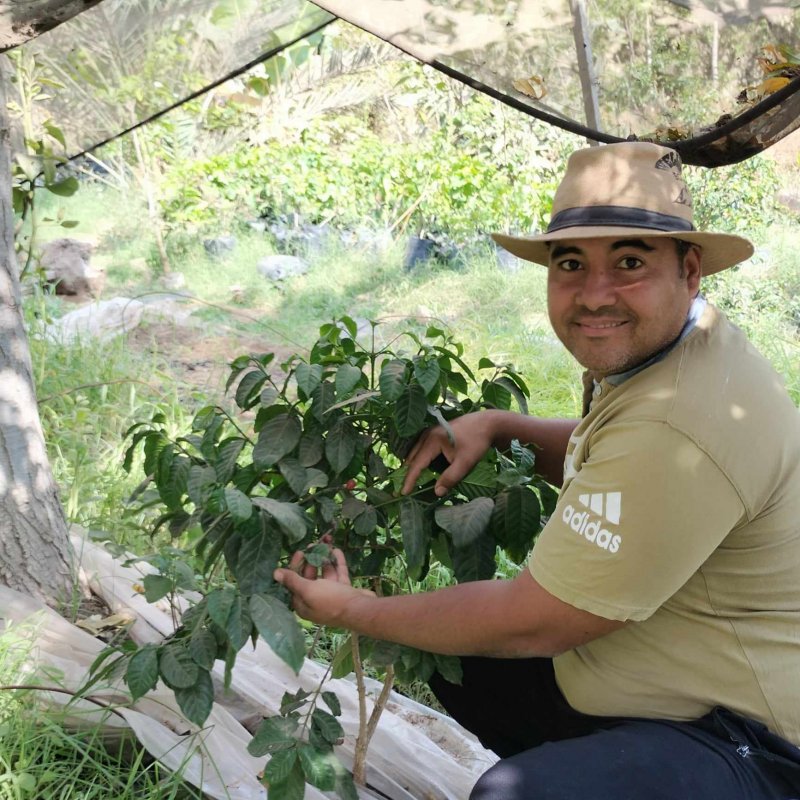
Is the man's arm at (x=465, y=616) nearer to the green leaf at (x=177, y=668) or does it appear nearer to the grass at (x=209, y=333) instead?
the green leaf at (x=177, y=668)

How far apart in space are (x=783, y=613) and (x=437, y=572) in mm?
1730

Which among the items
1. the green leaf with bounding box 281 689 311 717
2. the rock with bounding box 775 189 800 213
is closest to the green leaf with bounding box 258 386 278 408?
the green leaf with bounding box 281 689 311 717

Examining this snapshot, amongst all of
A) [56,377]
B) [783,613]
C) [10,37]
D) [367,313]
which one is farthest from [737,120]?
[367,313]

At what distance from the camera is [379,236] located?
7.68 metres

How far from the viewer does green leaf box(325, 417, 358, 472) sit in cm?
177

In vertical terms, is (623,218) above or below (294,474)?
above

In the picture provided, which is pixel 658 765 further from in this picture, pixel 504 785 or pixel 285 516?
pixel 285 516

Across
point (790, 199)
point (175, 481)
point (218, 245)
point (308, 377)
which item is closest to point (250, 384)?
point (308, 377)

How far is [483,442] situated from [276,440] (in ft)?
1.44

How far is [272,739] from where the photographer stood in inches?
63.7

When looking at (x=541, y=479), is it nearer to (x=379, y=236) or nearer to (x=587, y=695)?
(x=587, y=695)

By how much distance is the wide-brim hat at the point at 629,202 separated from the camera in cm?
155

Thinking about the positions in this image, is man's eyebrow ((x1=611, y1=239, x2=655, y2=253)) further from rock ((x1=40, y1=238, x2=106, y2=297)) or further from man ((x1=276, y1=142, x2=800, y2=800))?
rock ((x1=40, y1=238, x2=106, y2=297))

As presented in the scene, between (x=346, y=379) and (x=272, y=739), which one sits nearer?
(x=272, y=739)
